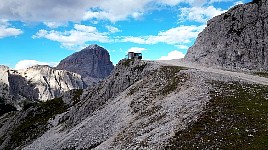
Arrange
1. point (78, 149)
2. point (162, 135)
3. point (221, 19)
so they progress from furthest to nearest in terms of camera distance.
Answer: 1. point (221, 19)
2. point (78, 149)
3. point (162, 135)

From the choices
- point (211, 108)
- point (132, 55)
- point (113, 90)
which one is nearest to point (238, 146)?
point (211, 108)

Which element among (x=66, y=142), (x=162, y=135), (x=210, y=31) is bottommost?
(x=66, y=142)

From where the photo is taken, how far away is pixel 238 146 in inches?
1197

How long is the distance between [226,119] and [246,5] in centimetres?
7093

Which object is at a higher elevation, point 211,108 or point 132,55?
point 132,55

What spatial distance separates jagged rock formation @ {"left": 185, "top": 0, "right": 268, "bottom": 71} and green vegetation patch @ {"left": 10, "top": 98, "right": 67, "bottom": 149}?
5489 cm

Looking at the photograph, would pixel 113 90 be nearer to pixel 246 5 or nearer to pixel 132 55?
pixel 132 55

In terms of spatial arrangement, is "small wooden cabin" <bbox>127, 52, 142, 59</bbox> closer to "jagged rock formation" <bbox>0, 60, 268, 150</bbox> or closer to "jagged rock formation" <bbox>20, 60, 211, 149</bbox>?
"jagged rock formation" <bbox>0, 60, 268, 150</bbox>

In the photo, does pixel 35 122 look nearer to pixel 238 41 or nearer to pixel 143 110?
pixel 143 110

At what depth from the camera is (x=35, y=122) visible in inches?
4604

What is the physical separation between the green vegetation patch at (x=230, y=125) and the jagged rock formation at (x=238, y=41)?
43743mm

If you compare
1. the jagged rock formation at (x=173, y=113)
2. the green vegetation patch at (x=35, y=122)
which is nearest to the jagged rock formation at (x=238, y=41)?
the jagged rock formation at (x=173, y=113)

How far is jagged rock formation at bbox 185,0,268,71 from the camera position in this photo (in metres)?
85.1

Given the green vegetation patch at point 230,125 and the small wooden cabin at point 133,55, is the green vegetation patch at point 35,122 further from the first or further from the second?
the green vegetation patch at point 230,125
